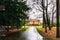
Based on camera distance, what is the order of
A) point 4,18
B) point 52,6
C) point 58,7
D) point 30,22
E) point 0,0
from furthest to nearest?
point 30,22 → point 52,6 → point 4,18 → point 0,0 → point 58,7

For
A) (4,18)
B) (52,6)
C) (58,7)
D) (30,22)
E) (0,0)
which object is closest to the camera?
(58,7)

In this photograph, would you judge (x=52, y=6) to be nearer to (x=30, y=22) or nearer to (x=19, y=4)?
(x=19, y=4)

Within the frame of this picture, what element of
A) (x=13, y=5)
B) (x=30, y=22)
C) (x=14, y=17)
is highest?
(x=13, y=5)

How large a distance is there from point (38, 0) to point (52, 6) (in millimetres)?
6104

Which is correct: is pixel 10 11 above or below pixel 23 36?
above

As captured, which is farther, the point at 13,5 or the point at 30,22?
the point at 30,22

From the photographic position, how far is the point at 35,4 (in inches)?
1537

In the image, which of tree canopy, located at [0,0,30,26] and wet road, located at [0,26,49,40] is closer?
wet road, located at [0,26,49,40]

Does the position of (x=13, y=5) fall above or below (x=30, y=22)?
above

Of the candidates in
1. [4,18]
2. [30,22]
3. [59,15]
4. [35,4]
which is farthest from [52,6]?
[30,22]

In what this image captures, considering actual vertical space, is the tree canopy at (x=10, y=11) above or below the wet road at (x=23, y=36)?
above

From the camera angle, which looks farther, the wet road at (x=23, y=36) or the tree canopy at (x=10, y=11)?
the tree canopy at (x=10, y=11)

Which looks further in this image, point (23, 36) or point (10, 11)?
point (10, 11)

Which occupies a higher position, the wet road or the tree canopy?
the tree canopy
